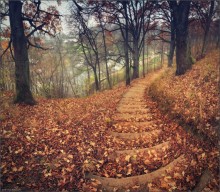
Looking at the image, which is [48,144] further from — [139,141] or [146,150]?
[146,150]

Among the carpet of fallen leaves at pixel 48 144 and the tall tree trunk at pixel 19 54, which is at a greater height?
the tall tree trunk at pixel 19 54

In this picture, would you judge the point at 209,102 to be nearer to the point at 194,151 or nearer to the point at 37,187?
the point at 194,151

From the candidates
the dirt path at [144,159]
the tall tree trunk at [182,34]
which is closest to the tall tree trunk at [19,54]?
the dirt path at [144,159]

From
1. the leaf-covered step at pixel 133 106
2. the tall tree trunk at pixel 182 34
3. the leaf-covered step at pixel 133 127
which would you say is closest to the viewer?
the leaf-covered step at pixel 133 127

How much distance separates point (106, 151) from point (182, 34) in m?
10.0

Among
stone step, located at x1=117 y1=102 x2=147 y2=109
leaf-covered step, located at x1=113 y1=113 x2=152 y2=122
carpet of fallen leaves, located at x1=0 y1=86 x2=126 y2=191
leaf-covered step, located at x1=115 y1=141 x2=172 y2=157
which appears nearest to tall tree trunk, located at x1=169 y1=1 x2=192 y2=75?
stone step, located at x1=117 y1=102 x2=147 y2=109

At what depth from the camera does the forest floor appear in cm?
495

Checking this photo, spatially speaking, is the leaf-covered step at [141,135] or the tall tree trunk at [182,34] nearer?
the leaf-covered step at [141,135]

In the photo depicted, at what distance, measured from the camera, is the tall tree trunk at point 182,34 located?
12484 millimetres

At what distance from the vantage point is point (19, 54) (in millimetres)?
9797

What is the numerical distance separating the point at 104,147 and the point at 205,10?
76.8ft

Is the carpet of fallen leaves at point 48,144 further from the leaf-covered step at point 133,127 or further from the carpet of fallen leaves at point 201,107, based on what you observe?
the carpet of fallen leaves at point 201,107

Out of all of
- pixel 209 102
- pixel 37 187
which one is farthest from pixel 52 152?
pixel 209 102

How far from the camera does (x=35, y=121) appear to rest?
318 inches
